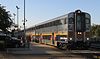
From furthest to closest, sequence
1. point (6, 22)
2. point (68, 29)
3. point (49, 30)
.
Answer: point (49, 30)
point (6, 22)
point (68, 29)

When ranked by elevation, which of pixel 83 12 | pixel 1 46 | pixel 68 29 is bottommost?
pixel 1 46

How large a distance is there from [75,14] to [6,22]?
30.4 feet

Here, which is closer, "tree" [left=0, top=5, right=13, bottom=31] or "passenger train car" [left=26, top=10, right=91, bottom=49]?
"passenger train car" [left=26, top=10, right=91, bottom=49]

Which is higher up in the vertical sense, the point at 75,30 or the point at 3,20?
the point at 3,20

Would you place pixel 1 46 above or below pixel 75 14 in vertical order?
below

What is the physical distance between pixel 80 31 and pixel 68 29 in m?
1.55

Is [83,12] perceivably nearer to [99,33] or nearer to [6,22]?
[6,22]

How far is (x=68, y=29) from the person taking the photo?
32.7 metres

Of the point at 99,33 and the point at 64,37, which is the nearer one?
the point at 64,37

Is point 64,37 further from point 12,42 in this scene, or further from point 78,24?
point 12,42

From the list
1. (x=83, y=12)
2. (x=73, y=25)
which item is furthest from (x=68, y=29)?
(x=83, y=12)

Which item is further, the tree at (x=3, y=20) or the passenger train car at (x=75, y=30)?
the tree at (x=3, y=20)

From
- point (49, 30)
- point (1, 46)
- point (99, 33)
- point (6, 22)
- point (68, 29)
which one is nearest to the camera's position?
point (1, 46)

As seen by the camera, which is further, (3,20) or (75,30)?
(3,20)
